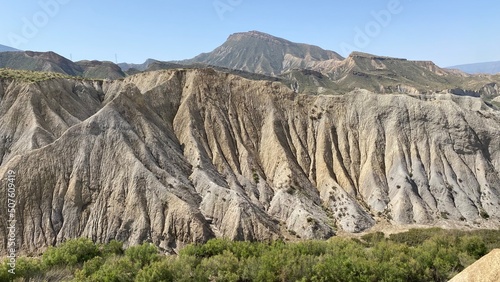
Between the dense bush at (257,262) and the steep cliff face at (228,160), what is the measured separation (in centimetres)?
836

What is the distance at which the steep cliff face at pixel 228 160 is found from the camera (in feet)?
162

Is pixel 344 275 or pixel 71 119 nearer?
pixel 344 275

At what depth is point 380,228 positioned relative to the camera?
191 feet

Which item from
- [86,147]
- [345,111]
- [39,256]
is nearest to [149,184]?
[86,147]

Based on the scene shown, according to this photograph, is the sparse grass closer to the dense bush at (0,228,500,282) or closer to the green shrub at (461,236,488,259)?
the dense bush at (0,228,500,282)

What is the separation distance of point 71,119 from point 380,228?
53.8 m

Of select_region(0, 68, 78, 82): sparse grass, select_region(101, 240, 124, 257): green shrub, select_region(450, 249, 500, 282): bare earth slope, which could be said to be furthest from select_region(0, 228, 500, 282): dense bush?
select_region(0, 68, 78, 82): sparse grass

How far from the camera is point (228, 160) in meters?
66.6

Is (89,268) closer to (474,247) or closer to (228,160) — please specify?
(228,160)

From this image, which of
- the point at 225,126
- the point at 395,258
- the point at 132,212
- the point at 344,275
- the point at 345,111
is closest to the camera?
the point at 344,275

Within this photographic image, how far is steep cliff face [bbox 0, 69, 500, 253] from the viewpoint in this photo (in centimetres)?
4931

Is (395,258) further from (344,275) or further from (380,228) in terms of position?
→ (380,228)

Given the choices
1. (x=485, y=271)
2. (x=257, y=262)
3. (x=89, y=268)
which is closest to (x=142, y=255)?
(x=89, y=268)

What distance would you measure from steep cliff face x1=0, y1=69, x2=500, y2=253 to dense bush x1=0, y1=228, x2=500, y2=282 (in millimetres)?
8364
